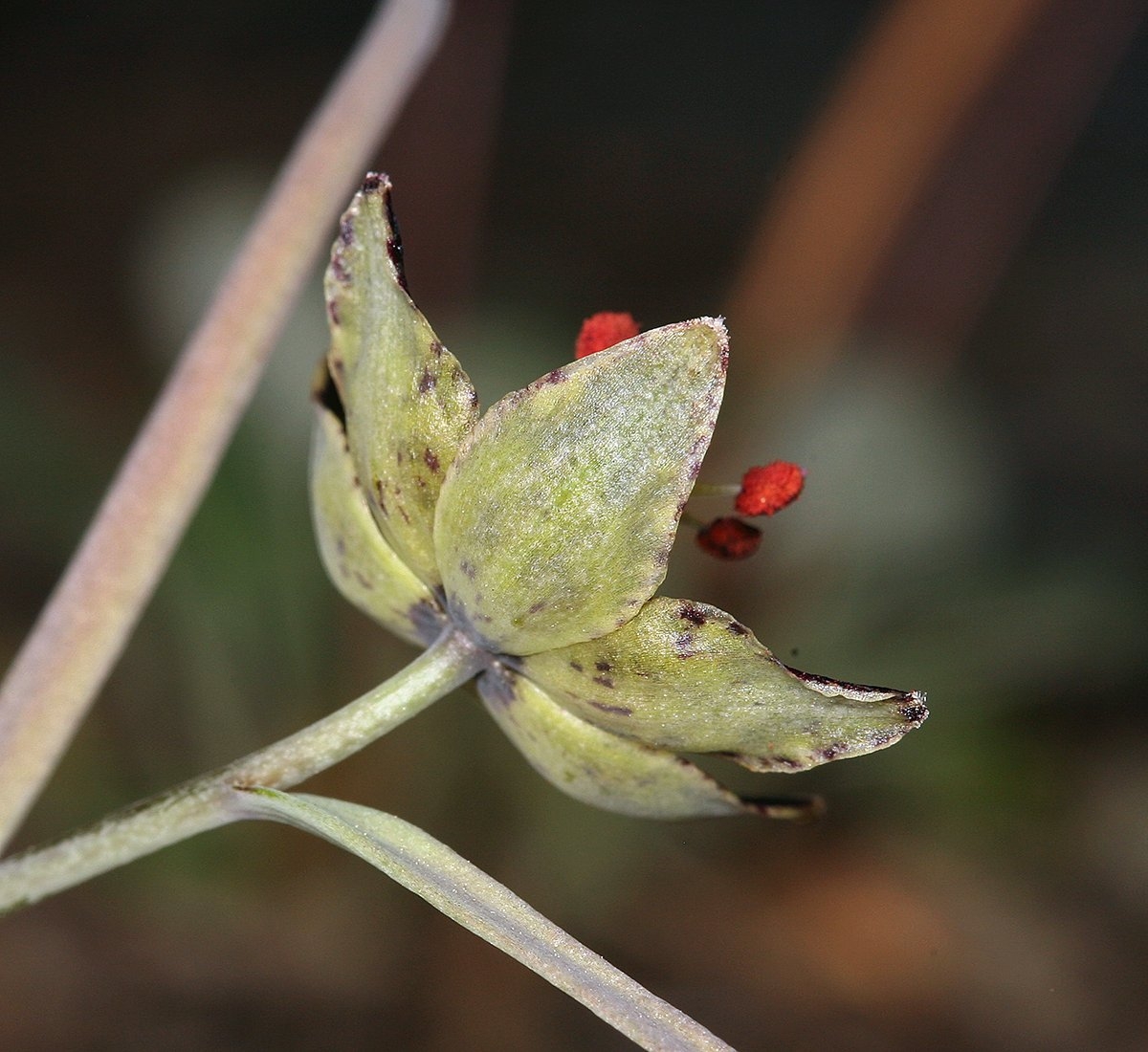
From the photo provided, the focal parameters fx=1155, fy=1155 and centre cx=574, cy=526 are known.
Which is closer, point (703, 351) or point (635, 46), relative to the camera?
point (703, 351)

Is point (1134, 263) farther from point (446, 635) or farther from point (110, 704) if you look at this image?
point (446, 635)

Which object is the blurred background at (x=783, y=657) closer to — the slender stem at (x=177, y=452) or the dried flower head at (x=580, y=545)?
the slender stem at (x=177, y=452)

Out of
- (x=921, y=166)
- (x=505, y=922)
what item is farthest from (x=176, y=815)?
(x=921, y=166)

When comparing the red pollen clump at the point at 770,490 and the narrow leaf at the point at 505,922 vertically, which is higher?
the red pollen clump at the point at 770,490

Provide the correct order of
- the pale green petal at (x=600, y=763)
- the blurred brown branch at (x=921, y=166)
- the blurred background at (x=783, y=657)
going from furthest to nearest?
the blurred brown branch at (x=921, y=166), the blurred background at (x=783, y=657), the pale green petal at (x=600, y=763)

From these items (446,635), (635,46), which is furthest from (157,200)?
(446,635)

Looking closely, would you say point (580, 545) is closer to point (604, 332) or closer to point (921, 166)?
point (604, 332)

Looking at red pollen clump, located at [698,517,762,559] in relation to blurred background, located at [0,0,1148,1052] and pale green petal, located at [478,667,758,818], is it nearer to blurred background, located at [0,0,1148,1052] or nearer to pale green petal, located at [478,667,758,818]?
pale green petal, located at [478,667,758,818]

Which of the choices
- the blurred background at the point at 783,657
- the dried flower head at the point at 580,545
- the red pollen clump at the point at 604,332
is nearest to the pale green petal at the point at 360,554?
the dried flower head at the point at 580,545
